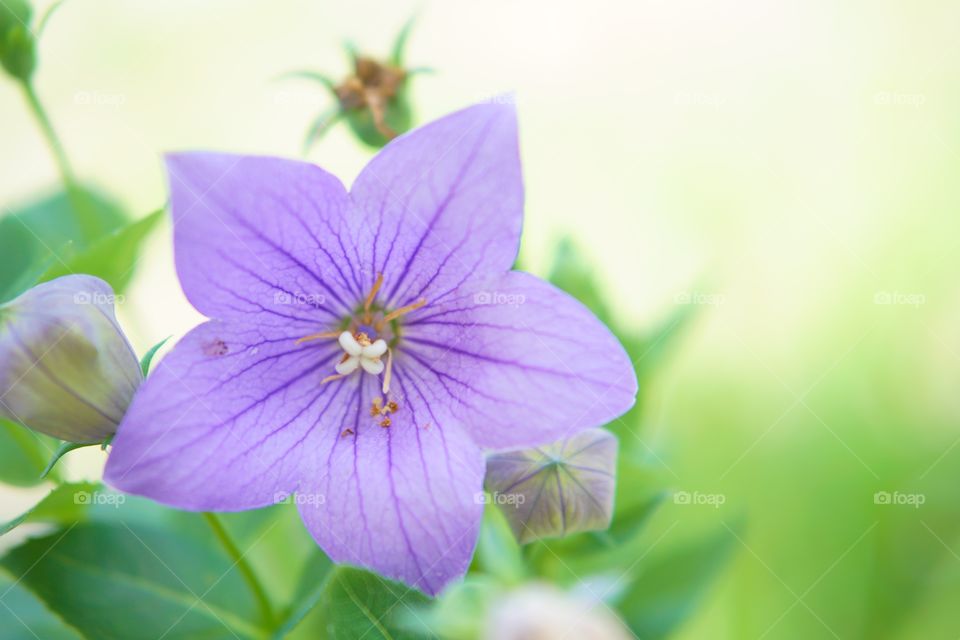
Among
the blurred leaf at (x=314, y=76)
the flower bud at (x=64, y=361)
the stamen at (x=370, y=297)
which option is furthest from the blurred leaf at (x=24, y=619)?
the blurred leaf at (x=314, y=76)

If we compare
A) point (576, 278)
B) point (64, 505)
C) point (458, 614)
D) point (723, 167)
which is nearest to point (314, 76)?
point (576, 278)

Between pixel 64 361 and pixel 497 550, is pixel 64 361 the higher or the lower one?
the higher one

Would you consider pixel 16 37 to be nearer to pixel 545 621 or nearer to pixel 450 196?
pixel 450 196

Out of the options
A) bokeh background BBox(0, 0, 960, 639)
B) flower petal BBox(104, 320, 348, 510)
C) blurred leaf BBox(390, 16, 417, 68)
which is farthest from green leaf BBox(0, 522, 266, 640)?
bokeh background BBox(0, 0, 960, 639)

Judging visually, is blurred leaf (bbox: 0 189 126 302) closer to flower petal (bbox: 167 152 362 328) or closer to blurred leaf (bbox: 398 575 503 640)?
flower petal (bbox: 167 152 362 328)

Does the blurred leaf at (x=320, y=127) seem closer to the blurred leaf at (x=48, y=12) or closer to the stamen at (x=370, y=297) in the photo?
the stamen at (x=370, y=297)

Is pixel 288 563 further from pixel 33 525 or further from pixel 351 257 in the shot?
pixel 351 257
